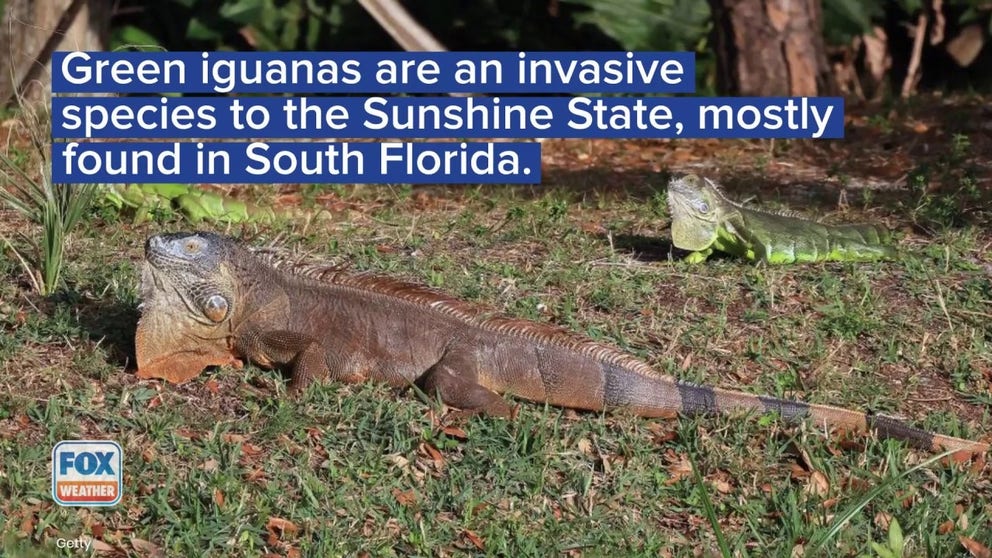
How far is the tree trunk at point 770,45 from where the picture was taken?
9469 mm

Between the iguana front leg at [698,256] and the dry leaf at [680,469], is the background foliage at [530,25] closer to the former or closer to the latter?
the iguana front leg at [698,256]

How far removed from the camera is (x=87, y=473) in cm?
464

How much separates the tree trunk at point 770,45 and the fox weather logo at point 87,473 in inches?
235

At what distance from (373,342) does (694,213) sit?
1687 millimetres

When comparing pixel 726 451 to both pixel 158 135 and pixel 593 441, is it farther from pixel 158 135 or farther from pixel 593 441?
pixel 158 135

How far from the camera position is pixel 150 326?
5250 millimetres

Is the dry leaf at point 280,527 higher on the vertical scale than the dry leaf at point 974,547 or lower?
higher

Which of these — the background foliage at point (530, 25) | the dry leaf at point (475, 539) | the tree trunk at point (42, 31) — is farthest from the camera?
the background foliage at point (530, 25)

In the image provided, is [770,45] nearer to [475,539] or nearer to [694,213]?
[694,213]

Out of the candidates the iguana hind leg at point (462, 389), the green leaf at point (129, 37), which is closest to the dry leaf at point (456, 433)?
the iguana hind leg at point (462, 389)

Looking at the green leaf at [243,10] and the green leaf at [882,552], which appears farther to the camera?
the green leaf at [243,10]

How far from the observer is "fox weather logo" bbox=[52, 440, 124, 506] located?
457 centimetres

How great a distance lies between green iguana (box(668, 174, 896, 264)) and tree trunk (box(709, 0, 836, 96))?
340 centimetres

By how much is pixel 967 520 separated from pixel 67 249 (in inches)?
156
